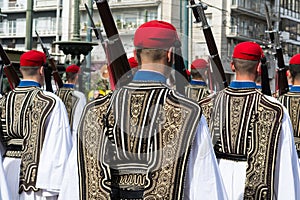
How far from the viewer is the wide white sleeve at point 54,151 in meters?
5.33

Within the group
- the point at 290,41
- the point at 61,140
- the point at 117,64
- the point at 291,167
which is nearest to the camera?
the point at 117,64

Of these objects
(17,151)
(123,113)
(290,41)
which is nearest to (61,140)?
(17,151)

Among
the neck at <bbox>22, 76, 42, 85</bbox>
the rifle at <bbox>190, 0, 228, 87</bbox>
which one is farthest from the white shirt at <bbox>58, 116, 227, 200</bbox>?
the rifle at <bbox>190, 0, 228, 87</bbox>

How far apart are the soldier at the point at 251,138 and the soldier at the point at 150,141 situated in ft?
3.57

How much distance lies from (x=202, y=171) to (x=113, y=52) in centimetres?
97

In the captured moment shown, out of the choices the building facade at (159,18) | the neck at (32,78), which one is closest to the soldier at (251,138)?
the neck at (32,78)

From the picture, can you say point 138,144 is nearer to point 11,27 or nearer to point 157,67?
point 157,67

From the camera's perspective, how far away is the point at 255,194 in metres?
4.50

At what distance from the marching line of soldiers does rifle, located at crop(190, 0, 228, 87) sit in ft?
2.66

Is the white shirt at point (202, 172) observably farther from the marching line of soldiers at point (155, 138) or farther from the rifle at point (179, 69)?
the rifle at point (179, 69)

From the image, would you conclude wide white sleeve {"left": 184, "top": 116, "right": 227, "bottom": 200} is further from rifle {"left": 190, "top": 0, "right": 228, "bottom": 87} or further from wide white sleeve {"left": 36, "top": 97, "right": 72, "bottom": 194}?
rifle {"left": 190, "top": 0, "right": 228, "bottom": 87}

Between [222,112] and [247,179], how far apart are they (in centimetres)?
60

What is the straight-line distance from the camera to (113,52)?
12.4 ft

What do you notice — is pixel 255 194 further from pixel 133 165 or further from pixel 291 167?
pixel 133 165
